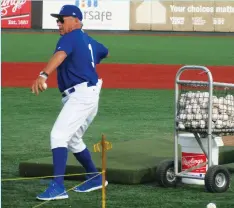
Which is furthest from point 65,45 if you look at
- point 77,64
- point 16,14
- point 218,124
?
point 16,14

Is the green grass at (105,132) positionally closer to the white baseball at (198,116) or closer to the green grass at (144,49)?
the white baseball at (198,116)

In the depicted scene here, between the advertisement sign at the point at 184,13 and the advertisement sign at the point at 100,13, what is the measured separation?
0.44 meters

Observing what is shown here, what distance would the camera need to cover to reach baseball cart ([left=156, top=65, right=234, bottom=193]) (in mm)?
7957

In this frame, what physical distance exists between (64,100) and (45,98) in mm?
8719

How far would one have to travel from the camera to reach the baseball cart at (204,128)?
26.1 feet

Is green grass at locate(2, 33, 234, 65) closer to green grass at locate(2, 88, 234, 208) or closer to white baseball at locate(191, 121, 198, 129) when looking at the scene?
green grass at locate(2, 88, 234, 208)

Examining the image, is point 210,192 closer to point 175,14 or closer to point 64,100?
point 64,100

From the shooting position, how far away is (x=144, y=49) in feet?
104

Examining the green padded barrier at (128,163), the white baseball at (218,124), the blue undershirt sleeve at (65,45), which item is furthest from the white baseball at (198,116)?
the blue undershirt sleeve at (65,45)

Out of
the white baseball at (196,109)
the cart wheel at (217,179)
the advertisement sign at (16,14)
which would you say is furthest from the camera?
the advertisement sign at (16,14)

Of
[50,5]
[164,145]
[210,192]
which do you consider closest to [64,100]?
[210,192]

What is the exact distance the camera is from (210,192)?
802 cm

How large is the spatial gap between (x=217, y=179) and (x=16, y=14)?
108 feet

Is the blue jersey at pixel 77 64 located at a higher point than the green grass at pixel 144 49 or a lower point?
higher
